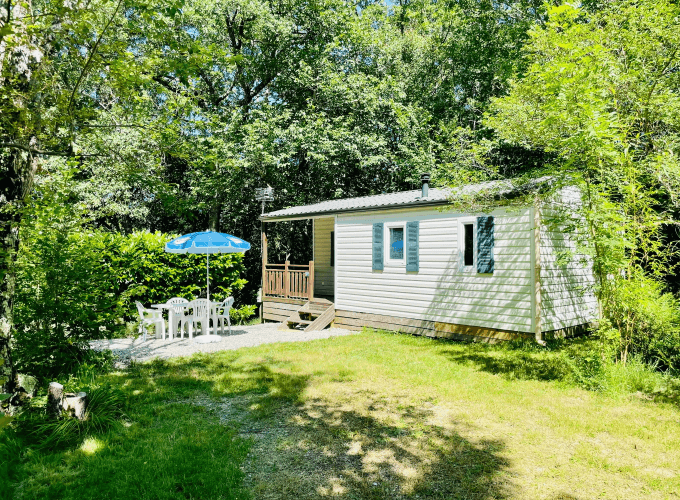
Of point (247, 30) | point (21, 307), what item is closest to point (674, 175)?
point (21, 307)

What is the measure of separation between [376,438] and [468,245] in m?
6.12

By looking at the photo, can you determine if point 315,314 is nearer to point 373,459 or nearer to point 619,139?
point 373,459

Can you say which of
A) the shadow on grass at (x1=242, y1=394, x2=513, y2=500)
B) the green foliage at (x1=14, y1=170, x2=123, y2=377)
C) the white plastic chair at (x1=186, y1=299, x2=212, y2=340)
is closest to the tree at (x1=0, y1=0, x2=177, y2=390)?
the green foliage at (x1=14, y1=170, x2=123, y2=377)

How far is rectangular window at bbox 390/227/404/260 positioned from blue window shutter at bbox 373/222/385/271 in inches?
10.3

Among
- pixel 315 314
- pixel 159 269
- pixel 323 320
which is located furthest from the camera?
pixel 315 314

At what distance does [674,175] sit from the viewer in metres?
5.68

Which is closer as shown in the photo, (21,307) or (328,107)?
(21,307)

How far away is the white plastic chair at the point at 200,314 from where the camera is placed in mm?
10047

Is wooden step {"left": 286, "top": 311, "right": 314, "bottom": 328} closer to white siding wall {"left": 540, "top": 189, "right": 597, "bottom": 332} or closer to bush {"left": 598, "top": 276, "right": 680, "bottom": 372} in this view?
white siding wall {"left": 540, "top": 189, "right": 597, "bottom": 332}

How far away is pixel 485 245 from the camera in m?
9.05

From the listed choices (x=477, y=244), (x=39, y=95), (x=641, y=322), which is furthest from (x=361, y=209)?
(x=39, y=95)

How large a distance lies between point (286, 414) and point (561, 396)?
3621 mm

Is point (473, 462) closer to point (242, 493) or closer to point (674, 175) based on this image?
point (242, 493)

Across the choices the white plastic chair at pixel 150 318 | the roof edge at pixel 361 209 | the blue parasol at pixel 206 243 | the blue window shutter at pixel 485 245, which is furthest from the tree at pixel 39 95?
the blue window shutter at pixel 485 245
